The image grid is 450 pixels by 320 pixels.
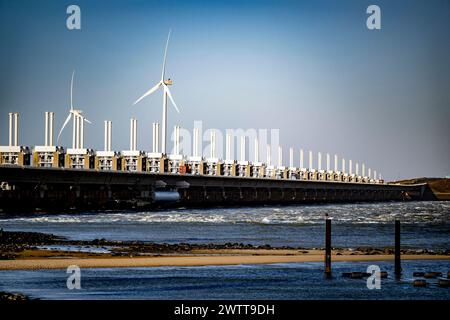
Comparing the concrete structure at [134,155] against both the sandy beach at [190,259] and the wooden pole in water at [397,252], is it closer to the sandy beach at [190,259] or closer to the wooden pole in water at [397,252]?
the sandy beach at [190,259]

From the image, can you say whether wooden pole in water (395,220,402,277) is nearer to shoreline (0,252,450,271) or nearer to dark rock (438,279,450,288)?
dark rock (438,279,450,288)

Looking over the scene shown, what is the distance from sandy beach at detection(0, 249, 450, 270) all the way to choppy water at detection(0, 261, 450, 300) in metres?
1.80

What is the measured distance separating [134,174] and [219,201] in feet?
172

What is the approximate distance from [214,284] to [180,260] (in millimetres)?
9066

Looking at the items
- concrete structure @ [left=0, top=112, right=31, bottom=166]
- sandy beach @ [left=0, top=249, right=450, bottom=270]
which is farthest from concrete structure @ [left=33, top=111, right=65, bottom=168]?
sandy beach @ [left=0, top=249, right=450, bottom=270]

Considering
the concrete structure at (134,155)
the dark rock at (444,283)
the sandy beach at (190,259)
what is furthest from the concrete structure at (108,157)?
the dark rock at (444,283)

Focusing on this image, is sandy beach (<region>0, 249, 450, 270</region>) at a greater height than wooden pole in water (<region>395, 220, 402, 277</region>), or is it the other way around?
wooden pole in water (<region>395, 220, 402, 277</region>)

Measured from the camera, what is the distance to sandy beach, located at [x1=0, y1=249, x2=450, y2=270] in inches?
1507

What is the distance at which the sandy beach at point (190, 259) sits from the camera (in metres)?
38.3

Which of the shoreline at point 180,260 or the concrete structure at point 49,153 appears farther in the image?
the concrete structure at point 49,153

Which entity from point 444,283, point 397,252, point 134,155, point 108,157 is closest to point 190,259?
point 397,252

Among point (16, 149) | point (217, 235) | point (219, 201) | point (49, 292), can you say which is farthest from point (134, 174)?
point (49, 292)

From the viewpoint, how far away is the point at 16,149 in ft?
520
